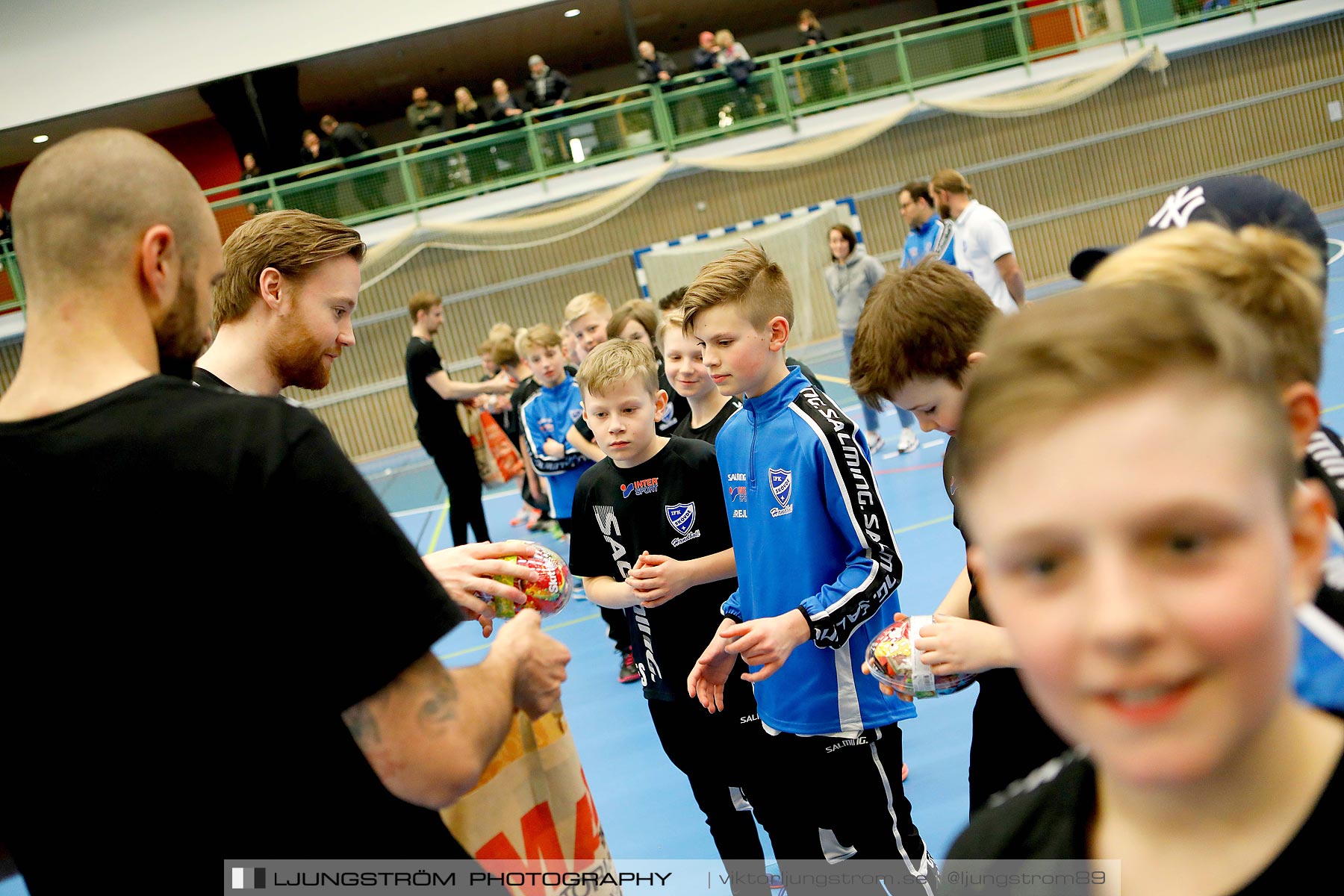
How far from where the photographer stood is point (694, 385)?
3.98 m

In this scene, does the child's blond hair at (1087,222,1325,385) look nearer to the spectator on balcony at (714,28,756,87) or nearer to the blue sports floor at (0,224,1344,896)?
the blue sports floor at (0,224,1344,896)

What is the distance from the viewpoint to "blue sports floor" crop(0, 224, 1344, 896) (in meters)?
3.84

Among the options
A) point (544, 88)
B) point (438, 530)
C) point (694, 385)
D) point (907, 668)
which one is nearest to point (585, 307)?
point (694, 385)

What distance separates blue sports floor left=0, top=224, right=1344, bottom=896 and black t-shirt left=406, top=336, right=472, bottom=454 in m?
1.39

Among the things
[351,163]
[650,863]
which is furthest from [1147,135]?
[650,863]

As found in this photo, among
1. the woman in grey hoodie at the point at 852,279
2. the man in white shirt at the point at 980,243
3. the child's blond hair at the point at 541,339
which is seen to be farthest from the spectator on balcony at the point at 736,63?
the child's blond hair at the point at 541,339

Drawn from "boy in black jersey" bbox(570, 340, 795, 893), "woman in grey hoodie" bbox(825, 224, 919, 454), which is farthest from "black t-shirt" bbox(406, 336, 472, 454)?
"boy in black jersey" bbox(570, 340, 795, 893)

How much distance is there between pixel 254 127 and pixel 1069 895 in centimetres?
2090

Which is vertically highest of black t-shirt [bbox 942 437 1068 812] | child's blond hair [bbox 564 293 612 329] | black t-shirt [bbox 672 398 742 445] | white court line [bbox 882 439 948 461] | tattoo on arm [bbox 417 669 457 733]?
child's blond hair [bbox 564 293 612 329]

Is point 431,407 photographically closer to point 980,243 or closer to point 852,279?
A: point 852,279

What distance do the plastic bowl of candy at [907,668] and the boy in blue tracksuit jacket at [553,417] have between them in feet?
13.8

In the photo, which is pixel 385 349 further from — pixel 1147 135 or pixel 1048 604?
pixel 1048 604

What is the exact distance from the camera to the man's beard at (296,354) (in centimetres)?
225

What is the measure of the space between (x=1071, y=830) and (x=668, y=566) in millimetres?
2064
